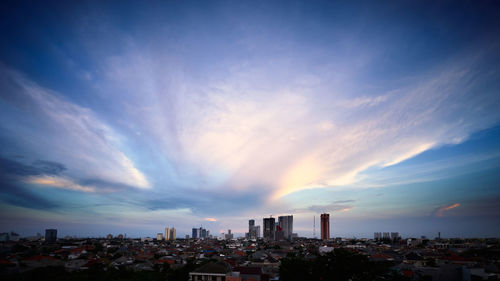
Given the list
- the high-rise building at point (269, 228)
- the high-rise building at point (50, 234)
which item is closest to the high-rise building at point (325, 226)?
the high-rise building at point (269, 228)

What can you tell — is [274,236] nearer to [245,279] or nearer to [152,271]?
[152,271]

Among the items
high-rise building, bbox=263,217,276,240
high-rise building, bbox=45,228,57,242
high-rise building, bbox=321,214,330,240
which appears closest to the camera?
high-rise building, bbox=45,228,57,242

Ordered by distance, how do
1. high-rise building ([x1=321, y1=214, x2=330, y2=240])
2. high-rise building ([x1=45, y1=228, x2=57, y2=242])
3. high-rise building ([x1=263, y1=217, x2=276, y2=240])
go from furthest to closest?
high-rise building ([x1=263, y1=217, x2=276, y2=240]) → high-rise building ([x1=321, y1=214, x2=330, y2=240]) → high-rise building ([x1=45, y1=228, x2=57, y2=242])

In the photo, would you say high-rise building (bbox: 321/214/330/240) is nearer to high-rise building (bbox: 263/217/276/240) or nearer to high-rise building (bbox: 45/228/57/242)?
high-rise building (bbox: 263/217/276/240)

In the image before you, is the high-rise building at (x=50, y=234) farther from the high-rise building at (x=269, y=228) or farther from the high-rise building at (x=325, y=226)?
the high-rise building at (x=325, y=226)

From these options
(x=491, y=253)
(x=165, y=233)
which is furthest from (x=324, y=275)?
(x=165, y=233)

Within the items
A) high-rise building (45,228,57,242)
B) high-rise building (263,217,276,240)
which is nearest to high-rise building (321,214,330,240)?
high-rise building (263,217,276,240)

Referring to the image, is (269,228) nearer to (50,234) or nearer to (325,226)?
(325,226)

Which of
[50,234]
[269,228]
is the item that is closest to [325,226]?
[269,228]

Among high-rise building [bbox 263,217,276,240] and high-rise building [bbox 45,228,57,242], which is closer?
high-rise building [bbox 45,228,57,242]
